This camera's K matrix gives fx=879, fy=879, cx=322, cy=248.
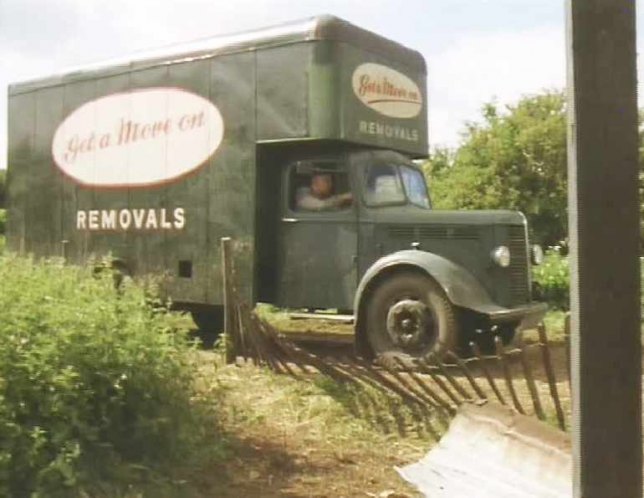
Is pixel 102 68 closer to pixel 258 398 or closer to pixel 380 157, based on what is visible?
pixel 380 157

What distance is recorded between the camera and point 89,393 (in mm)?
4008

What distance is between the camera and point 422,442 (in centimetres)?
541

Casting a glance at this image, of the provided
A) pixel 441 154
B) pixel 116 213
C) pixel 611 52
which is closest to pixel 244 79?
pixel 116 213

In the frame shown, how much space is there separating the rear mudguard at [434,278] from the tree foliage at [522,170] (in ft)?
50.9

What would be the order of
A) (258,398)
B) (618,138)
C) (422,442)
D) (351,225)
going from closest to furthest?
1. (618,138)
2. (422,442)
3. (258,398)
4. (351,225)

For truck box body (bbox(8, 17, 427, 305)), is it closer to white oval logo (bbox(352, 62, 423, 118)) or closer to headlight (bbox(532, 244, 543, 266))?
white oval logo (bbox(352, 62, 423, 118))

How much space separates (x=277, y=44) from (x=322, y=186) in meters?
1.47

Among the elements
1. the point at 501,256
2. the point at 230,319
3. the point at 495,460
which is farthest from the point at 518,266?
the point at 495,460

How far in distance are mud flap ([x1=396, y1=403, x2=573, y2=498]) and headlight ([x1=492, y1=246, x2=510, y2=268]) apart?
3.48m

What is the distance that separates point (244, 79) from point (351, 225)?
1.89m

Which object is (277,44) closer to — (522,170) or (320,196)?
(320,196)

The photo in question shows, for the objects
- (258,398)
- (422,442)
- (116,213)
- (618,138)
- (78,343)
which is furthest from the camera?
(116,213)

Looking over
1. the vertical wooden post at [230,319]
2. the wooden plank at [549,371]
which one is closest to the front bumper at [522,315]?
the vertical wooden post at [230,319]

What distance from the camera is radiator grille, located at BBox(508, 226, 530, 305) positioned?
27.2 ft
